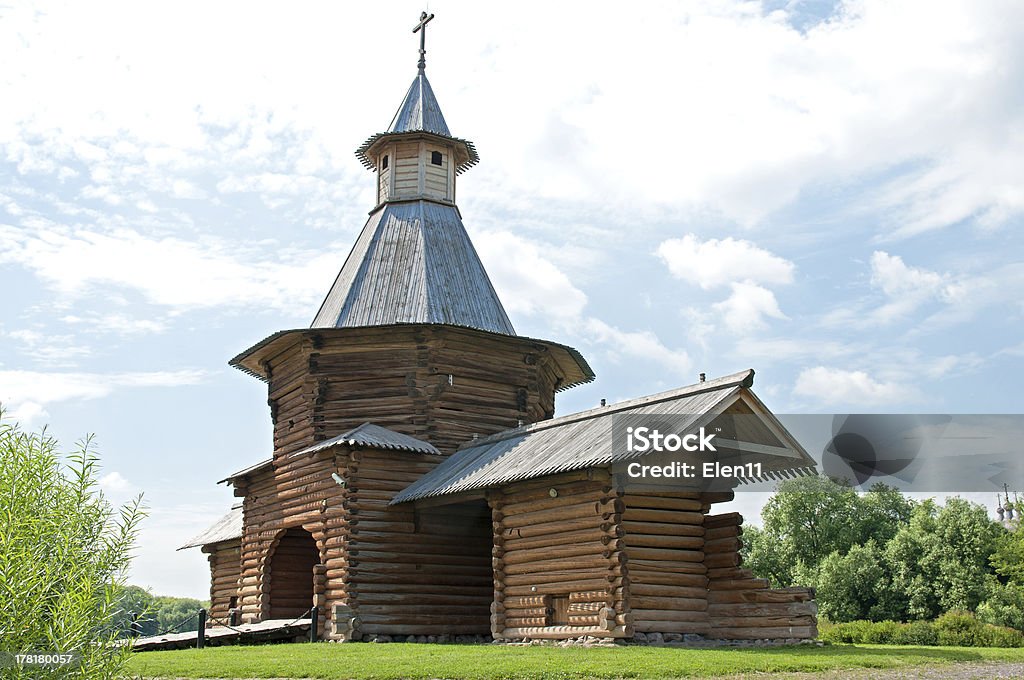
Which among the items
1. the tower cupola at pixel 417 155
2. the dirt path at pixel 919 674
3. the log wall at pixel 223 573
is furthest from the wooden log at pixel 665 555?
the log wall at pixel 223 573

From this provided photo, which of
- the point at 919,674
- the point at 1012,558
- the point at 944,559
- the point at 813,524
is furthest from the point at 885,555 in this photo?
the point at 919,674

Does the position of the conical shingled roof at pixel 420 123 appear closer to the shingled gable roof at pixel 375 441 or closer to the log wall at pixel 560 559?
the shingled gable roof at pixel 375 441

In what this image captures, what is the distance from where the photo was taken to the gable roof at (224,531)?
31245 millimetres

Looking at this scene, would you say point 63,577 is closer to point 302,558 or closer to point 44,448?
point 44,448

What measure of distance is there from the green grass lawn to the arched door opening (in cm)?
908

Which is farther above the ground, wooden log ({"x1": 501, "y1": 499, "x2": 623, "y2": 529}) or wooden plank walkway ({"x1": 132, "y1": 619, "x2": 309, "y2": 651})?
wooden log ({"x1": 501, "y1": 499, "x2": 623, "y2": 529})

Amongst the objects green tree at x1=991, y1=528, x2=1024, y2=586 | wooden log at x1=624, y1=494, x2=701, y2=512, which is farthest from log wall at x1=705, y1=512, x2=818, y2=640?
green tree at x1=991, y1=528, x2=1024, y2=586

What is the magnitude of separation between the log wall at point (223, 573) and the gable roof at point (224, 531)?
309mm

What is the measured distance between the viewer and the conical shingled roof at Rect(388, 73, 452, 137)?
30062 mm

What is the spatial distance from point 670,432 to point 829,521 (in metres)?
40.6

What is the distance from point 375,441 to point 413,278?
6129mm

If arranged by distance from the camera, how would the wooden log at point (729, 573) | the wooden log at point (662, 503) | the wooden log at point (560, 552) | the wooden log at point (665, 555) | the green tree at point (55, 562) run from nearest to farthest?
the green tree at point (55, 562) → the wooden log at point (560, 552) → the wooden log at point (665, 555) → the wooden log at point (662, 503) → the wooden log at point (729, 573)

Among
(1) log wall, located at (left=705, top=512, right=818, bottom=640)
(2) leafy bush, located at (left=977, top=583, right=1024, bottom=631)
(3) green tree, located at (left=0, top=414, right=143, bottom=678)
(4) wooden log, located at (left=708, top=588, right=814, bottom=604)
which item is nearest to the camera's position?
(3) green tree, located at (left=0, top=414, right=143, bottom=678)

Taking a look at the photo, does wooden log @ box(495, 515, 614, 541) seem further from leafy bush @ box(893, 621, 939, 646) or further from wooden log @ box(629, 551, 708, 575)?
leafy bush @ box(893, 621, 939, 646)
